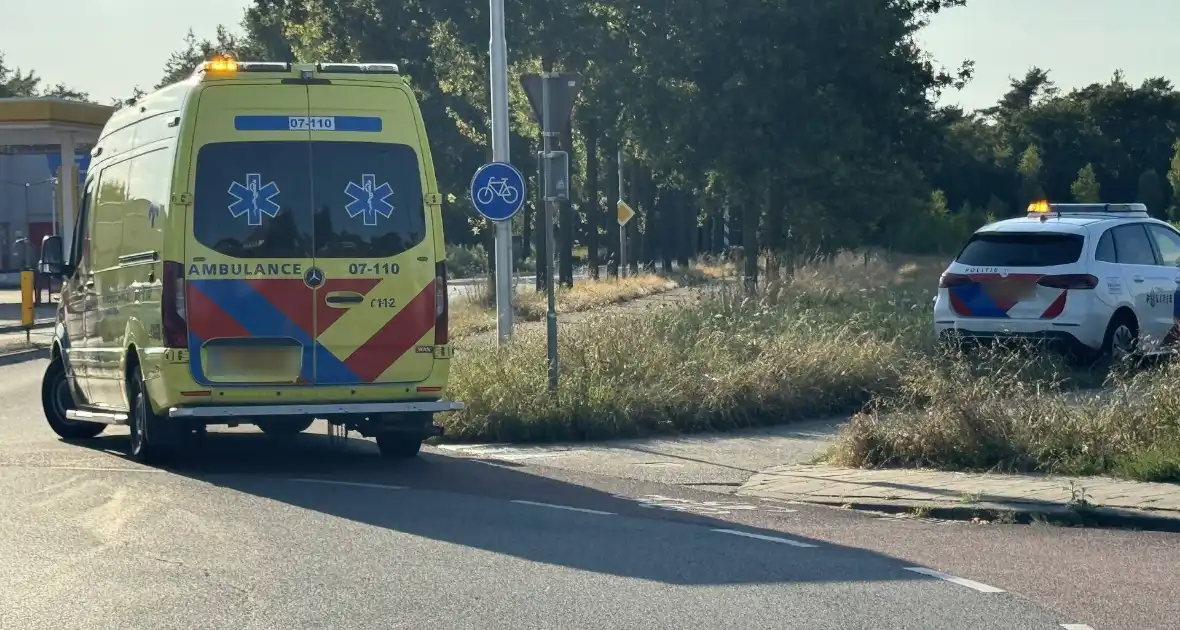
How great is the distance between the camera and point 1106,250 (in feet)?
51.5

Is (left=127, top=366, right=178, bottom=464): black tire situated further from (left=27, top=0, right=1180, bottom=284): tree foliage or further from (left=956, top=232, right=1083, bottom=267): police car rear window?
(left=27, top=0, right=1180, bottom=284): tree foliage

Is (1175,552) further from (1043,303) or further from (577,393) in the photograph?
(1043,303)

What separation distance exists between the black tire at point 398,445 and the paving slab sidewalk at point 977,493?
283 centimetres

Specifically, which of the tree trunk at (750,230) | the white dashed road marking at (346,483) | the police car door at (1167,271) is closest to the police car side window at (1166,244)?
the police car door at (1167,271)

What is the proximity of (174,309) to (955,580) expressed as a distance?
601 cm

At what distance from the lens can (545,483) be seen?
10.9 metres

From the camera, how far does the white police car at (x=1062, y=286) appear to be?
50.3ft

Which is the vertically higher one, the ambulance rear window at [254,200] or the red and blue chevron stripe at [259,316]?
the ambulance rear window at [254,200]

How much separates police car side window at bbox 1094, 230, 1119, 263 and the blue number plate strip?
792 centimetres

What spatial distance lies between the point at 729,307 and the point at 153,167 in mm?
9383

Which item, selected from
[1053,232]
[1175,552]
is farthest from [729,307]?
[1175,552]

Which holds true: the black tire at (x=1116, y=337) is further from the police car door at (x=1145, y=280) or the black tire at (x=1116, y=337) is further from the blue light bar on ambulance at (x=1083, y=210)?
the blue light bar on ambulance at (x=1083, y=210)

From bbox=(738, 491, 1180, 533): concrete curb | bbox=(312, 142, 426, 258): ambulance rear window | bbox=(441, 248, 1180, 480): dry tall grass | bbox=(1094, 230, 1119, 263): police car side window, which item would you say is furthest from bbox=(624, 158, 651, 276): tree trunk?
bbox=(738, 491, 1180, 533): concrete curb

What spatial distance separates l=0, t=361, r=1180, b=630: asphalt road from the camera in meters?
6.70
